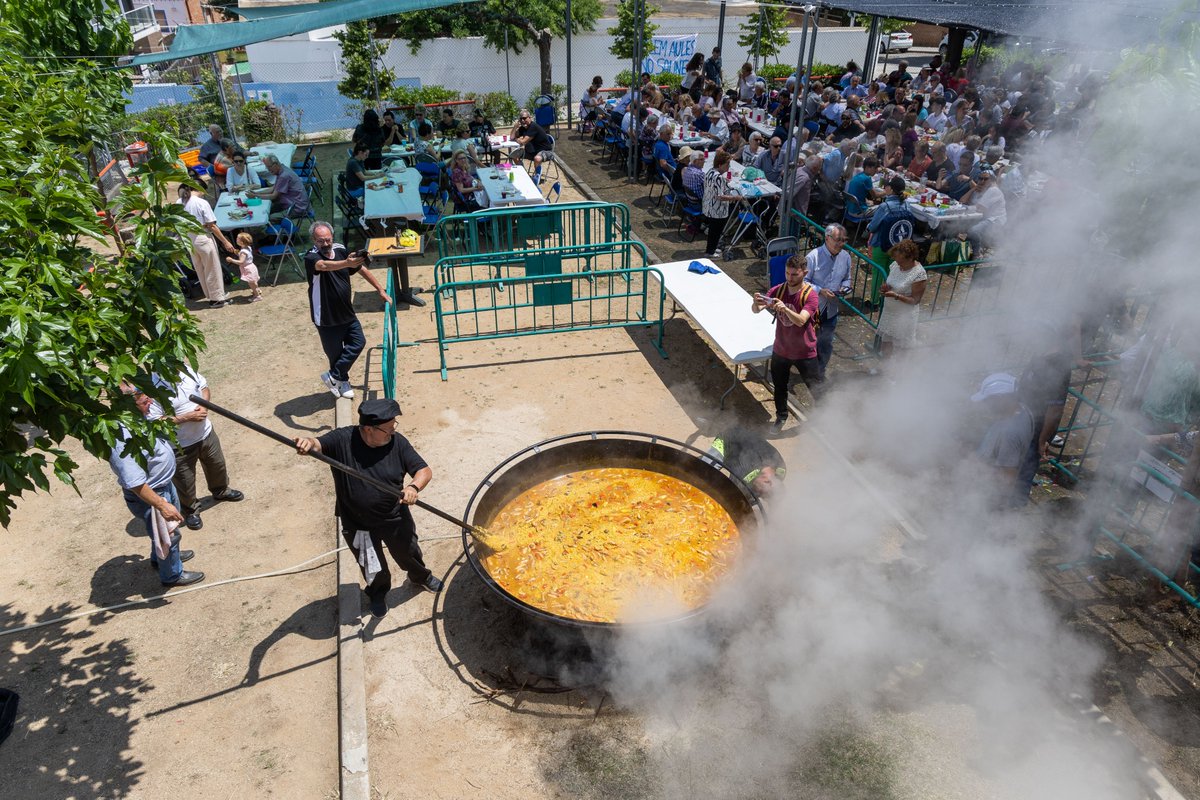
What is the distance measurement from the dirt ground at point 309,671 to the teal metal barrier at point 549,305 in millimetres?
2069

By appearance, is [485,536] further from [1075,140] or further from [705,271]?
[1075,140]

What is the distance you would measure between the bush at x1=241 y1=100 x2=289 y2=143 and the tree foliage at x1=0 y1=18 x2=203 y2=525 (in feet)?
61.6

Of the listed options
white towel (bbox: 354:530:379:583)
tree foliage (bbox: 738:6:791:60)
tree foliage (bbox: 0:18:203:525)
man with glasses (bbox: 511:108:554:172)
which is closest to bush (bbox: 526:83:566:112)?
tree foliage (bbox: 738:6:791:60)

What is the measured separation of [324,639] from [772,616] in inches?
141

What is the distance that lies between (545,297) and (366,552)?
506 cm

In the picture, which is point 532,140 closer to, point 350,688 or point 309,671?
point 309,671

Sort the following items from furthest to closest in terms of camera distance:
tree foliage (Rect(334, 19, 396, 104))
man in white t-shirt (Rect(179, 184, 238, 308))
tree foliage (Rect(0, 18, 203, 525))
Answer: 1. tree foliage (Rect(334, 19, 396, 104))
2. man in white t-shirt (Rect(179, 184, 238, 308))
3. tree foliage (Rect(0, 18, 203, 525))

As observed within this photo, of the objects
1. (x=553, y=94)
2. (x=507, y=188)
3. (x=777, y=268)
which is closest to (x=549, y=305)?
(x=777, y=268)

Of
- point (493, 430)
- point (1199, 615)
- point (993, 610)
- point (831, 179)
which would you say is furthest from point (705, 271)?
point (1199, 615)

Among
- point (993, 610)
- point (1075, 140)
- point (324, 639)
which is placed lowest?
point (324, 639)

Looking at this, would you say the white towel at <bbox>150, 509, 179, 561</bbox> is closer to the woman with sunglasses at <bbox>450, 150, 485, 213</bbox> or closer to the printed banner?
the woman with sunglasses at <bbox>450, 150, 485, 213</bbox>

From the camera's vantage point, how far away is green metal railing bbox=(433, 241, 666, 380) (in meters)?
9.80

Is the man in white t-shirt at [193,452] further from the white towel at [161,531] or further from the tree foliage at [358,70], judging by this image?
the tree foliage at [358,70]

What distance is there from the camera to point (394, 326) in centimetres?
877
